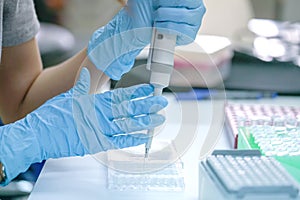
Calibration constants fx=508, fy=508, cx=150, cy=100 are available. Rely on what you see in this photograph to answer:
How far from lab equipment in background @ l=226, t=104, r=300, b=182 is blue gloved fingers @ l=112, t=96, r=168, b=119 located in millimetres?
207

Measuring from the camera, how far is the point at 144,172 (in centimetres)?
101

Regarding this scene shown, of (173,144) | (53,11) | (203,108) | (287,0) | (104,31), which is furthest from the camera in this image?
(53,11)

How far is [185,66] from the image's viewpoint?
1.58m

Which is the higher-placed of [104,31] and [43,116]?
[104,31]

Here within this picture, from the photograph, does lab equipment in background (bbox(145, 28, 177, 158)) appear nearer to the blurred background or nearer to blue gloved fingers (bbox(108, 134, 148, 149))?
blue gloved fingers (bbox(108, 134, 148, 149))

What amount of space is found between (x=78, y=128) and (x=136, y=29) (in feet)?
0.93

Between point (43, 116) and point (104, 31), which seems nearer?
point (43, 116)

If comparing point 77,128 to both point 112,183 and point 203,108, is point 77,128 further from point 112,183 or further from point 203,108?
point 203,108

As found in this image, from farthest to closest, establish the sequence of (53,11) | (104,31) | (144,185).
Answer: (53,11) → (104,31) → (144,185)

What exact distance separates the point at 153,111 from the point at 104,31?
0.35m

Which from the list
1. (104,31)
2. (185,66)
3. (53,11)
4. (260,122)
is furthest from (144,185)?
(53,11)

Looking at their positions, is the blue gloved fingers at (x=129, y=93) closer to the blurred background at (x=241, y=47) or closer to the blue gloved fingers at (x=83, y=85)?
the blue gloved fingers at (x=83, y=85)

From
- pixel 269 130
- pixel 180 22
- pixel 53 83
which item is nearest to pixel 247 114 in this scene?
pixel 269 130

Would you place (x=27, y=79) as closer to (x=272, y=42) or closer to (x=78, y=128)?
(x=78, y=128)
